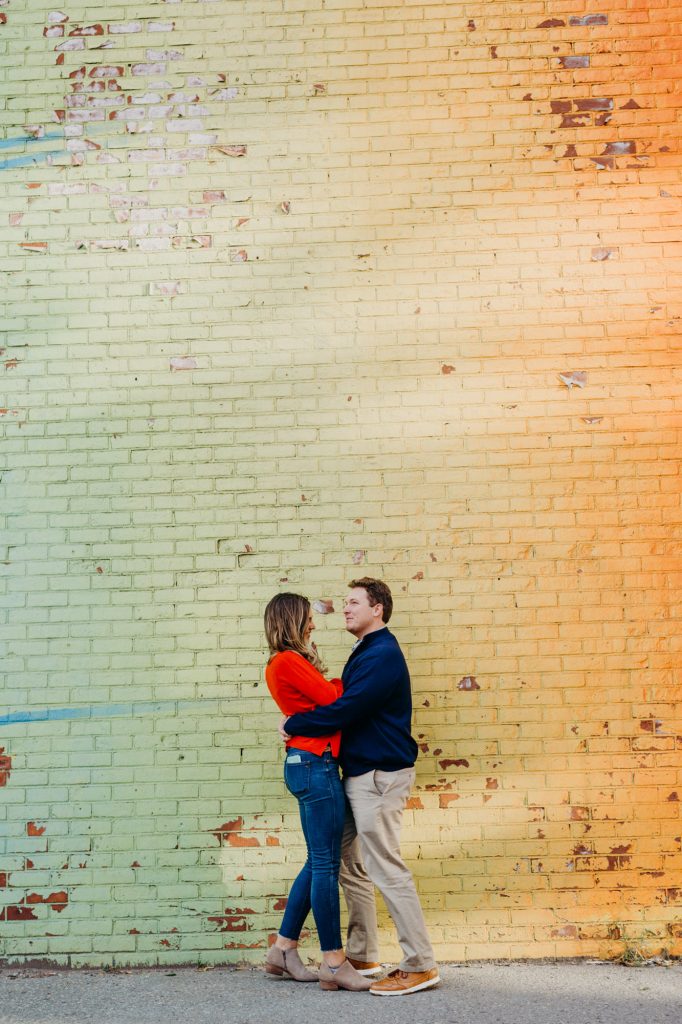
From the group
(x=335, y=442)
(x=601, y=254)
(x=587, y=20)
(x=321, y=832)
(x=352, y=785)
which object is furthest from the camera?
(x=587, y=20)

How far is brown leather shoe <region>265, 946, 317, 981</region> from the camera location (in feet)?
14.0

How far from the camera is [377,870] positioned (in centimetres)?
412

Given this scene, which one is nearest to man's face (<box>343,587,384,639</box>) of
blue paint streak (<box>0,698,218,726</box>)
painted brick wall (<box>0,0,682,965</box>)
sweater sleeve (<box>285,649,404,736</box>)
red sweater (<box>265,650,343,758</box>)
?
sweater sleeve (<box>285,649,404,736</box>)

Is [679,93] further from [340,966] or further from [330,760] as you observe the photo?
[340,966]

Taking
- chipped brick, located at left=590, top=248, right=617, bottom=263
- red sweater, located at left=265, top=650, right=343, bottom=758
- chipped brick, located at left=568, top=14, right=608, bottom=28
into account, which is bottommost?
red sweater, located at left=265, top=650, right=343, bottom=758

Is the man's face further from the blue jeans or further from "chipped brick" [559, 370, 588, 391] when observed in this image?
"chipped brick" [559, 370, 588, 391]

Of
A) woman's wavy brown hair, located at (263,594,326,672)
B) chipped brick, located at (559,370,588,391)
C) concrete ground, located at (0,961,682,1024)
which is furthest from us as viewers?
chipped brick, located at (559,370,588,391)

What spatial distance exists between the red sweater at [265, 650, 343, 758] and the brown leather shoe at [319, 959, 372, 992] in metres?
0.93

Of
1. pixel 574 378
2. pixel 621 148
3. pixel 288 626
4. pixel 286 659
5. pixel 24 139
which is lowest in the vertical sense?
pixel 286 659

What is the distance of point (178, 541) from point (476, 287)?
→ 2.03 meters

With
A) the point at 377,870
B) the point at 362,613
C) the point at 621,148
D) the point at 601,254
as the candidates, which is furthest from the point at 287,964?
the point at 621,148

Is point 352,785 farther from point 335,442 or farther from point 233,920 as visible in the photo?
point 335,442

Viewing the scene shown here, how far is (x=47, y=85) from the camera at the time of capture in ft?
16.9

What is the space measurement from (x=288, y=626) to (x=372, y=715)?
54 cm
